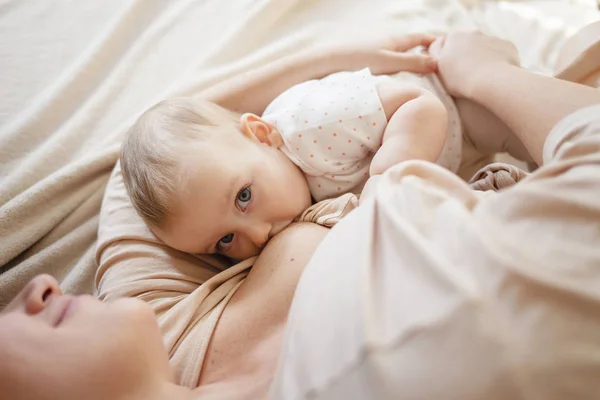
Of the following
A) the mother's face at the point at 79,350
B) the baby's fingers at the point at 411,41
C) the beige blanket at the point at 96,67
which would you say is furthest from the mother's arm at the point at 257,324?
the baby's fingers at the point at 411,41

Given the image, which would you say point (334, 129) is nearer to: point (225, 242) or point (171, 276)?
point (225, 242)

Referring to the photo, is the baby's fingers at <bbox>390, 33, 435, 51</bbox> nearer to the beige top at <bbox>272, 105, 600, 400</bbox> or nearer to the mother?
the mother

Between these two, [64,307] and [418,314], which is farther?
[64,307]

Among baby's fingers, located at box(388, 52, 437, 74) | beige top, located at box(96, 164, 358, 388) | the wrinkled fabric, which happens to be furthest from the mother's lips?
baby's fingers, located at box(388, 52, 437, 74)

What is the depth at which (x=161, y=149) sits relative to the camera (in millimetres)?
901

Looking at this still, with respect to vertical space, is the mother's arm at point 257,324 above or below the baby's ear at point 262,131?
below

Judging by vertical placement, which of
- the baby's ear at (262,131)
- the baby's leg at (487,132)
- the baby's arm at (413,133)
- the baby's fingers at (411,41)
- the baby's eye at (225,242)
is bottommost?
the baby's leg at (487,132)

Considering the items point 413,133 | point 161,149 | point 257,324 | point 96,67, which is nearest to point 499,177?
point 413,133

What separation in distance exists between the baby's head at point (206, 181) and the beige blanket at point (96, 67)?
0.26 metres

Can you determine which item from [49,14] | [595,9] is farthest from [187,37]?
[595,9]

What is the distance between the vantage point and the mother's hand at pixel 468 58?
3.47 ft

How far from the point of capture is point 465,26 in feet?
4.47

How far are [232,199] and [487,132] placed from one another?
643mm

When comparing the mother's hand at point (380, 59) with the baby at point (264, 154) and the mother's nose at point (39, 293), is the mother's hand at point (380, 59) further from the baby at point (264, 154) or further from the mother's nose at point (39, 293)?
the mother's nose at point (39, 293)
